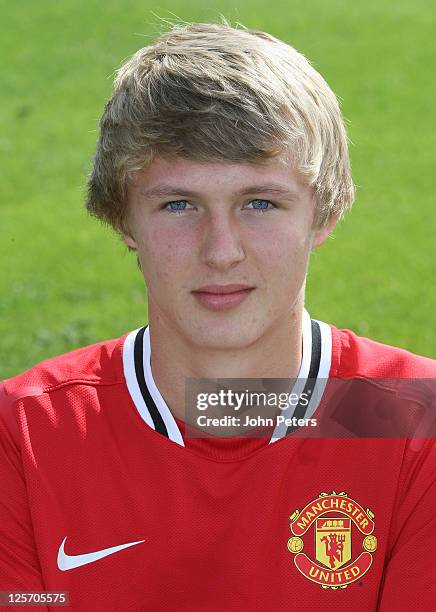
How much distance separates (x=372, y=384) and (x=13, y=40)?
13719 millimetres

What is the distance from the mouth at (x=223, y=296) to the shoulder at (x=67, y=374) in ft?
1.37

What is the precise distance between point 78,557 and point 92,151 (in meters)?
5.59

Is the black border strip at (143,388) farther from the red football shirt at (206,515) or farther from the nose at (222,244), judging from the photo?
the nose at (222,244)

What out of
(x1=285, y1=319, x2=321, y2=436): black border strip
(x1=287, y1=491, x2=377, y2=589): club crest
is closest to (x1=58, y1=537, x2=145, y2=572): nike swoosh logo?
(x1=287, y1=491, x2=377, y2=589): club crest

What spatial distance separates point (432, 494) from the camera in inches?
104

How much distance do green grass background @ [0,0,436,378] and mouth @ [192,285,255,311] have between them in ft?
6.75

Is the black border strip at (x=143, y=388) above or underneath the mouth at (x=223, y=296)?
underneath

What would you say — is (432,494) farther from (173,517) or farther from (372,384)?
(173,517)

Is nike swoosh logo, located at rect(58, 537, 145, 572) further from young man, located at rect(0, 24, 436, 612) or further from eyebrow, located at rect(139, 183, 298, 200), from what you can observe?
eyebrow, located at rect(139, 183, 298, 200)

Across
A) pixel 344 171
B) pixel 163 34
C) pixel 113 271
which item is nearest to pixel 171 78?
pixel 163 34

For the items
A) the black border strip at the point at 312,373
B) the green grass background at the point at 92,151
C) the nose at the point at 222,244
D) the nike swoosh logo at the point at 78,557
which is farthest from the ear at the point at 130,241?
the green grass background at the point at 92,151

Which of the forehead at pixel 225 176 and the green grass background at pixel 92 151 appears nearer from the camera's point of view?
the forehead at pixel 225 176

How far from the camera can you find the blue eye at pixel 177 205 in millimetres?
2613

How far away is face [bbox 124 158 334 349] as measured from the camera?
256cm
